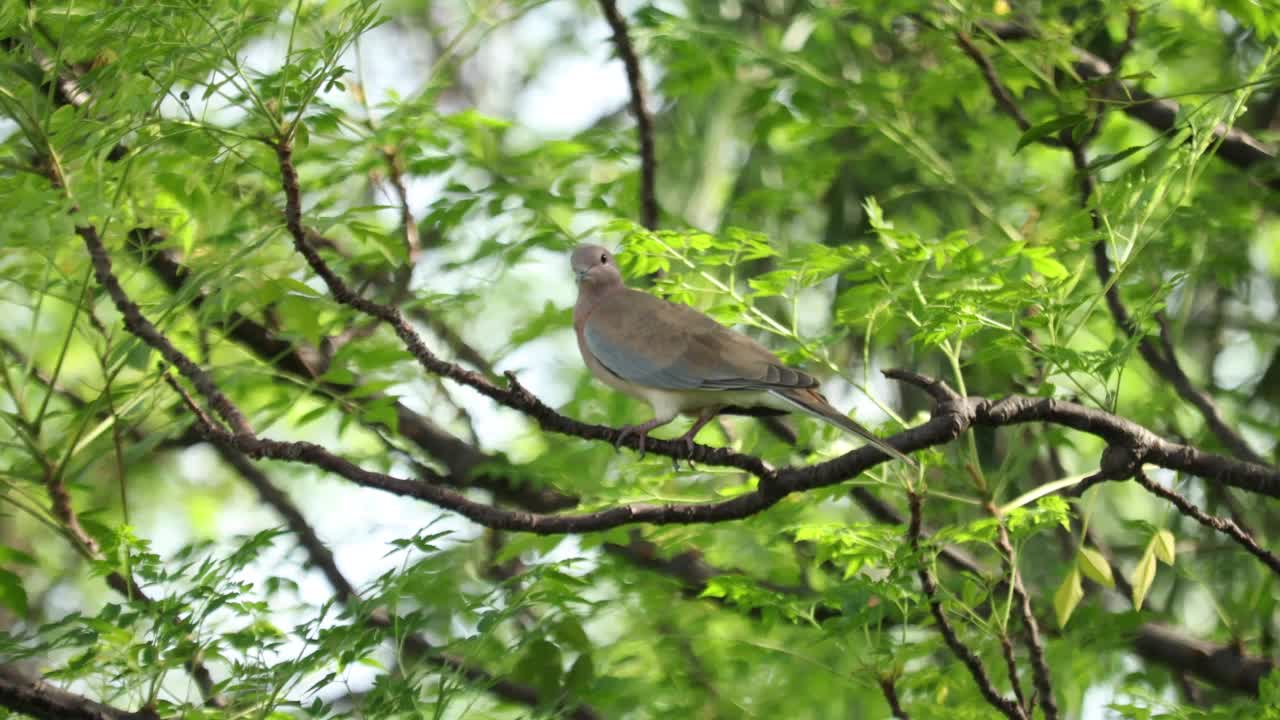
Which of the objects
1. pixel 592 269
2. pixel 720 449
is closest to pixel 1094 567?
pixel 720 449

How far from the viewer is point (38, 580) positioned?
10.2 metres

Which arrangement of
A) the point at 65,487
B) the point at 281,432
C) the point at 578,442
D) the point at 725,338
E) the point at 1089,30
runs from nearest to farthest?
the point at 65,487 < the point at 725,338 < the point at 1089,30 < the point at 578,442 < the point at 281,432

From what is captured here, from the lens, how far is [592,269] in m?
5.32

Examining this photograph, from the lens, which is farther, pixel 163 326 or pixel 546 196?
pixel 546 196

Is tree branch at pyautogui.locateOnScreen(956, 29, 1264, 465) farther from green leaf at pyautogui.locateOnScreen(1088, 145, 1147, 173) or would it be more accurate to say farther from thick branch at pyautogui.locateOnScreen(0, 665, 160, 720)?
thick branch at pyautogui.locateOnScreen(0, 665, 160, 720)

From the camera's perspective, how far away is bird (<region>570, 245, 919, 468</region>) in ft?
13.8

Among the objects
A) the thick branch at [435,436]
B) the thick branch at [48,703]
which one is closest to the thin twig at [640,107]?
the thick branch at [435,436]

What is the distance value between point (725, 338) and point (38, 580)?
7902 millimetres

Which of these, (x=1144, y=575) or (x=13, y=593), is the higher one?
(x=13, y=593)

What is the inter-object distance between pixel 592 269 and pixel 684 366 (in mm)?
1000

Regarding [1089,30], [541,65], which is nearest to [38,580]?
[541,65]

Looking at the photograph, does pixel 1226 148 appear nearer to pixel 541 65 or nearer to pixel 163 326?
pixel 163 326

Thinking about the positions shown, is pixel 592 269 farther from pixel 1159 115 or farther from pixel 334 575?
pixel 1159 115

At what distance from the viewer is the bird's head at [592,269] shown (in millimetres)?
5328
